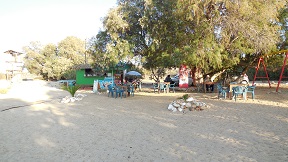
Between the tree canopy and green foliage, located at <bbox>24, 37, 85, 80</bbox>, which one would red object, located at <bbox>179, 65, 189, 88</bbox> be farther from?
green foliage, located at <bbox>24, 37, 85, 80</bbox>

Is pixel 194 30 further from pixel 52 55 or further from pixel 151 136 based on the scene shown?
pixel 52 55

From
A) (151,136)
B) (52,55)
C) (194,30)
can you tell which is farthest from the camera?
(52,55)

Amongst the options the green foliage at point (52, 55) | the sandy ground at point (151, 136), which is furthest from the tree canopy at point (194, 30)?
the green foliage at point (52, 55)

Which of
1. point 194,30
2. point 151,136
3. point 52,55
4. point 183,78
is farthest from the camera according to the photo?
point 52,55

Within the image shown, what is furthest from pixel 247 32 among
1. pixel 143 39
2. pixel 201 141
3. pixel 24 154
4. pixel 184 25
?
pixel 24 154

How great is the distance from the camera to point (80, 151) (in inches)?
177

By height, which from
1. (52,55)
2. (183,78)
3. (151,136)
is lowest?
(151,136)

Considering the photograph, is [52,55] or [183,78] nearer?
[183,78]

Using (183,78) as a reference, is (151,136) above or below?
below

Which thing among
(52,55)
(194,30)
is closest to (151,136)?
(194,30)

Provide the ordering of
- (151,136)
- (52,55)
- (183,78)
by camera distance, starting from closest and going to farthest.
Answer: (151,136)
(183,78)
(52,55)

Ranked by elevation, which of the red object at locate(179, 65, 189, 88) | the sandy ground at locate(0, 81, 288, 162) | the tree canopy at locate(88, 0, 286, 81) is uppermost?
the tree canopy at locate(88, 0, 286, 81)

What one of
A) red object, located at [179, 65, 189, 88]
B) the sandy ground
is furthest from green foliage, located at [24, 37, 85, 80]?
the sandy ground

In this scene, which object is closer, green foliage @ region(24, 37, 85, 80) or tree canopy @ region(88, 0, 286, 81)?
tree canopy @ region(88, 0, 286, 81)
